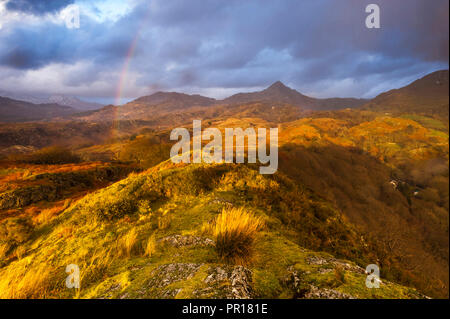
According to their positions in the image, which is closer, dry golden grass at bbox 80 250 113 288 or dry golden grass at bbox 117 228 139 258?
dry golden grass at bbox 80 250 113 288

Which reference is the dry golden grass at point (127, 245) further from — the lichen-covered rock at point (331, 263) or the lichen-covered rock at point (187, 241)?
the lichen-covered rock at point (331, 263)

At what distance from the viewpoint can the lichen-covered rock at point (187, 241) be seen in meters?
4.02

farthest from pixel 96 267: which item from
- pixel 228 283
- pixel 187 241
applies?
pixel 228 283

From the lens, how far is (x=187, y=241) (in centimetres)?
412

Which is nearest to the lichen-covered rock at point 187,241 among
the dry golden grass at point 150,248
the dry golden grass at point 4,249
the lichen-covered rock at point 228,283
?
the dry golden grass at point 150,248

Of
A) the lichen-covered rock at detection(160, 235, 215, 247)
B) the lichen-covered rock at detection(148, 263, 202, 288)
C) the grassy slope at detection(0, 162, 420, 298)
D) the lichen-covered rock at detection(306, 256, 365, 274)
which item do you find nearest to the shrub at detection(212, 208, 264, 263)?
the grassy slope at detection(0, 162, 420, 298)

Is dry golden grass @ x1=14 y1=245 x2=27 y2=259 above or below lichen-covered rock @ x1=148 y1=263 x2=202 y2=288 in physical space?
Result: below

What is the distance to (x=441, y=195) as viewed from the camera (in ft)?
263

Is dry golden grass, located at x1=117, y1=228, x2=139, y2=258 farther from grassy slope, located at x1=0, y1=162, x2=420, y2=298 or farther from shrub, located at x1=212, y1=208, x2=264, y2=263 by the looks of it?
shrub, located at x1=212, y1=208, x2=264, y2=263

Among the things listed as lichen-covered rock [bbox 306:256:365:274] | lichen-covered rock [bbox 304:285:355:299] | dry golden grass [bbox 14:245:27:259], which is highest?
lichen-covered rock [bbox 304:285:355:299]

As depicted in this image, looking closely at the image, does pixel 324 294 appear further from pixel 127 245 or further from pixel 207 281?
pixel 127 245

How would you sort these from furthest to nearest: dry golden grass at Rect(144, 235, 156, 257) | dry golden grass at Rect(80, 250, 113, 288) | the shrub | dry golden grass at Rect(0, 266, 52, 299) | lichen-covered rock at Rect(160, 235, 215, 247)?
lichen-covered rock at Rect(160, 235, 215, 247) → dry golden grass at Rect(144, 235, 156, 257) → the shrub → dry golden grass at Rect(80, 250, 113, 288) → dry golden grass at Rect(0, 266, 52, 299)

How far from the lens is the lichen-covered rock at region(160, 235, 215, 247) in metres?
4.02
